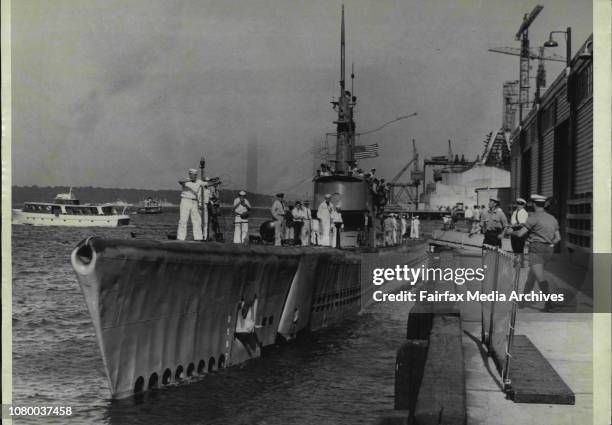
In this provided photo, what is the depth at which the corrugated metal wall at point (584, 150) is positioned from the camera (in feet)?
47.2

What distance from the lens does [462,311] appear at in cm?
1060

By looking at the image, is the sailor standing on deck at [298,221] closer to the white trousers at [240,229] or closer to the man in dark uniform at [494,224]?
the white trousers at [240,229]

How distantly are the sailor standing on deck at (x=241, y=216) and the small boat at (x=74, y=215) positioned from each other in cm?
2253

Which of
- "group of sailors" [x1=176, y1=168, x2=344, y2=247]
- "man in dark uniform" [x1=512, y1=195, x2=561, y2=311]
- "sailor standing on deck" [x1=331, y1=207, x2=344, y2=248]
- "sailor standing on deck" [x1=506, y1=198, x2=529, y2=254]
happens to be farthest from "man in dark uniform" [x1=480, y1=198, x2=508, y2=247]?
"sailor standing on deck" [x1=331, y1=207, x2=344, y2=248]

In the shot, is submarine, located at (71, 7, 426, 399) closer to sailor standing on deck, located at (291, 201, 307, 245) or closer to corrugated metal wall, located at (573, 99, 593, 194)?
sailor standing on deck, located at (291, 201, 307, 245)

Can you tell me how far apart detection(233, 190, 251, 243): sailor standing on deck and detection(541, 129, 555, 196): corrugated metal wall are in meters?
8.06

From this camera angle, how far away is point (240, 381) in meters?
11.4

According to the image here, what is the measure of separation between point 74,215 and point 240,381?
3105 centimetres

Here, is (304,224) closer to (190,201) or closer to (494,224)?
(494,224)

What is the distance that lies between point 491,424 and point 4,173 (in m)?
7.86

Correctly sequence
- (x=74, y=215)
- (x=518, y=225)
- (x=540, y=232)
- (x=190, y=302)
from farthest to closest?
(x=74, y=215) → (x=518, y=225) → (x=540, y=232) → (x=190, y=302)

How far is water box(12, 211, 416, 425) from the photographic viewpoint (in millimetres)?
9820

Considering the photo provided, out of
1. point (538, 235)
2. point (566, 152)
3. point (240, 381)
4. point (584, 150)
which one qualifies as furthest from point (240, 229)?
point (566, 152)

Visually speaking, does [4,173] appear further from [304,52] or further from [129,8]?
[304,52]
